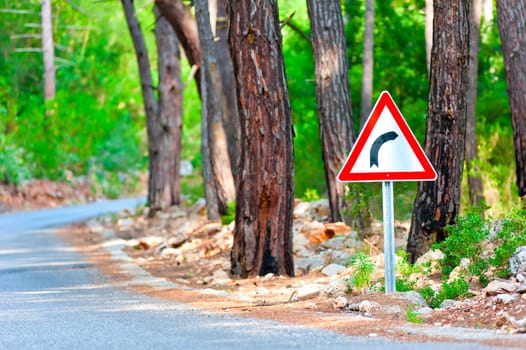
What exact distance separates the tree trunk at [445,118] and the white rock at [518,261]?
2464 millimetres

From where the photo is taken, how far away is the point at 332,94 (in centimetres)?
1761

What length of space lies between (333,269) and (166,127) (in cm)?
1469

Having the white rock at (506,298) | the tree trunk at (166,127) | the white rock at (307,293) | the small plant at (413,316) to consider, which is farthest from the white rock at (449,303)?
the tree trunk at (166,127)

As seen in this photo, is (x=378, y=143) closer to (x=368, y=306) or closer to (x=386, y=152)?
(x=386, y=152)

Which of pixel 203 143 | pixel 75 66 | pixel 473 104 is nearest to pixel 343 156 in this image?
pixel 473 104

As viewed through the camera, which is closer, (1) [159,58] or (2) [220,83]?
(2) [220,83]

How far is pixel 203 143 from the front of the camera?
2378 centimetres

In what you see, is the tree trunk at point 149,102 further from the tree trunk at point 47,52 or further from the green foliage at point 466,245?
the tree trunk at point 47,52

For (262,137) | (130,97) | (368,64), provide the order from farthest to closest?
Answer: (130,97) < (368,64) < (262,137)

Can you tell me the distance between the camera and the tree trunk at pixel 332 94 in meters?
Result: 17.5

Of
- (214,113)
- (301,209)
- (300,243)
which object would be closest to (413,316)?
(300,243)

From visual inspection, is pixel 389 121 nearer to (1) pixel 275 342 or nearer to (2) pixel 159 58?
(1) pixel 275 342

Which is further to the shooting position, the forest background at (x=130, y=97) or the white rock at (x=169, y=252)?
the forest background at (x=130, y=97)

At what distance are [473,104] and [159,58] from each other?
9.45 m
